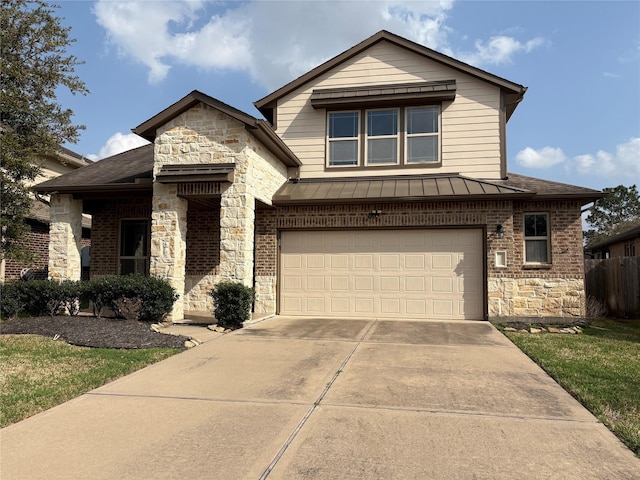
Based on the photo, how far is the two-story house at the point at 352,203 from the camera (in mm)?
10188

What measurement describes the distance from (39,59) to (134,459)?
1192 centimetres

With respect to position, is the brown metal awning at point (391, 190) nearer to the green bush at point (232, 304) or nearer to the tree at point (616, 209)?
the green bush at point (232, 304)

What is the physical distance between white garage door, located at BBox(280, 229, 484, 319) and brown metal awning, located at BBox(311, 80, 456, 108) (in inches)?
147

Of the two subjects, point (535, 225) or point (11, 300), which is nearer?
point (11, 300)

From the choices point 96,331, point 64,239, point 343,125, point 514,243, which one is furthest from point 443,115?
point 64,239

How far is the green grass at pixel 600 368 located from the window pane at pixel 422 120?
613cm

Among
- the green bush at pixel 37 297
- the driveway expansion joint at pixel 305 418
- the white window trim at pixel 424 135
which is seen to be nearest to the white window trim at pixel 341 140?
the white window trim at pixel 424 135

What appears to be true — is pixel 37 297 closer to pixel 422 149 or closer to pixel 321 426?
pixel 321 426

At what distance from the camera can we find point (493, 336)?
8859 millimetres

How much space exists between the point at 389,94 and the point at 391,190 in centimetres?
285

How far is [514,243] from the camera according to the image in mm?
11266

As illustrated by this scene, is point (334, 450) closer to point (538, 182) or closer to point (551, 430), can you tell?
point (551, 430)

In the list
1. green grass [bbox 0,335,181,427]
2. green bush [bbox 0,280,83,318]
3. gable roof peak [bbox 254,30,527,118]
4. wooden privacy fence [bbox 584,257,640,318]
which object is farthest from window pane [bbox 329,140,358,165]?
wooden privacy fence [bbox 584,257,640,318]

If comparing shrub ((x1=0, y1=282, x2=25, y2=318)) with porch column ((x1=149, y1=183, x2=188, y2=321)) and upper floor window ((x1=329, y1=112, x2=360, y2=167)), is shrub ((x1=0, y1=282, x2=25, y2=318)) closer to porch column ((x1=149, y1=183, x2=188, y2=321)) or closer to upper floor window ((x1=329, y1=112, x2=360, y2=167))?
porch column ((x1=149, y1=183, x2=188, y2=321))
